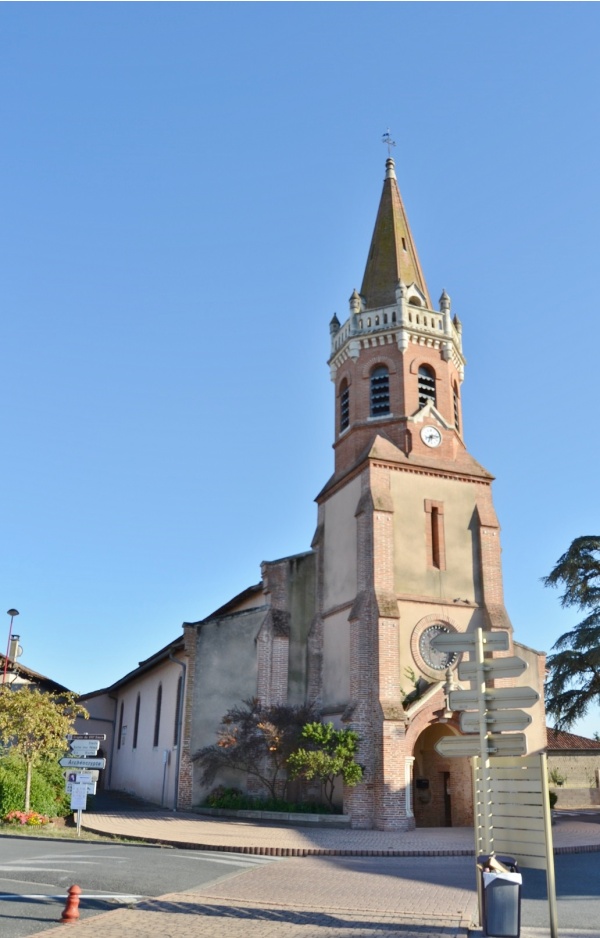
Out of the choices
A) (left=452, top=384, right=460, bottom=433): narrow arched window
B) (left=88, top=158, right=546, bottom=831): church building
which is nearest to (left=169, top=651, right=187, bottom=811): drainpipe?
(left=88, top=158, right=546, bottom=831): church building

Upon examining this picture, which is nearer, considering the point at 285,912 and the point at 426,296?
the point at 285,912

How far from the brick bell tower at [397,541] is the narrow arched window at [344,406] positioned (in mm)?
94

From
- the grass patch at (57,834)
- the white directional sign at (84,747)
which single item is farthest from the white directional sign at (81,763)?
the grass patch at (57,834)

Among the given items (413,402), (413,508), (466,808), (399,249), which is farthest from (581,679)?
(399,249)

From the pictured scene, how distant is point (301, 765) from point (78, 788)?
6.88 m

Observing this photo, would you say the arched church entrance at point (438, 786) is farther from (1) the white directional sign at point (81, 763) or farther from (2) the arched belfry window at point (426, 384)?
(2) the arched belfry window at point (426, 384)

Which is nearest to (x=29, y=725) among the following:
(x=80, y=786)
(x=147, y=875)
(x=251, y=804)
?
(x=80, y=786)

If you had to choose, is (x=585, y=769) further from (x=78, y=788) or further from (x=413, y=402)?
(x=78, y=788)

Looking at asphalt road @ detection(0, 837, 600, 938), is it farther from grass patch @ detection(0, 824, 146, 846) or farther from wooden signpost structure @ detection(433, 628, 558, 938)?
wooden signpost structure @ detection(433, 628, 558, 938)

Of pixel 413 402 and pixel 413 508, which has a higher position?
pixel 413 402

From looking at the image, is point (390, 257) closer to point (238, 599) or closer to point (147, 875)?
point (238, 599)

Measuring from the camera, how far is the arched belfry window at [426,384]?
30.2m

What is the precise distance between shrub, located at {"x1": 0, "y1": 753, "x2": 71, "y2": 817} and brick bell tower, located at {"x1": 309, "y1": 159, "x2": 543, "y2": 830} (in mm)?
8319

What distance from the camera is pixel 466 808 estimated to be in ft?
83.3
